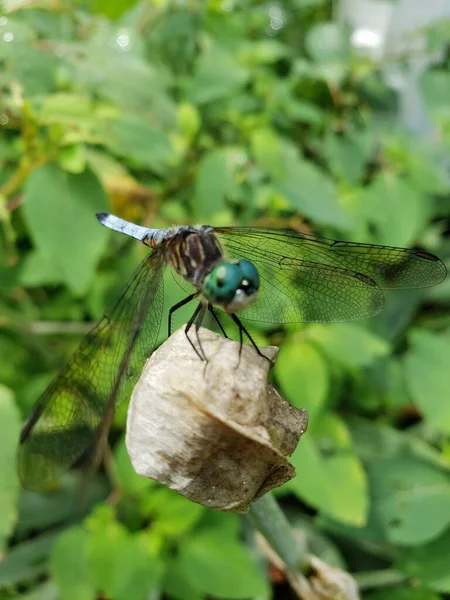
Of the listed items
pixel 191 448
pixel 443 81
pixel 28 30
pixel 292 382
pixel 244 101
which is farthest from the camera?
pixel 443 81

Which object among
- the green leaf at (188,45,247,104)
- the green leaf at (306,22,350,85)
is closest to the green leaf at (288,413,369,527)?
the green leaf at (188,45,247,104)

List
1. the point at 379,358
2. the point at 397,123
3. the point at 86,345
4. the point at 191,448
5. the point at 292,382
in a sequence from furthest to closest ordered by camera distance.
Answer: the point at 397,123 < the point at 379,358 < the point at 292,382 < the point at 86,345 < the point at 191,448

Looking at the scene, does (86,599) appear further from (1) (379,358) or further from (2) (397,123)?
(2) (397,123)

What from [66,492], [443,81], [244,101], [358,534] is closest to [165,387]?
[358,534]

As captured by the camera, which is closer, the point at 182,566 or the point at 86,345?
the point at 86,345

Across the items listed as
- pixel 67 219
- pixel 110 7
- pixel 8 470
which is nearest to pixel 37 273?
pixel 67 219

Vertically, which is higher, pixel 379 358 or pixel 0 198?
pixel 0 198

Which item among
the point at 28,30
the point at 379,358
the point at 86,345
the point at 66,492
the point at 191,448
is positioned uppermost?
the point at 28,30

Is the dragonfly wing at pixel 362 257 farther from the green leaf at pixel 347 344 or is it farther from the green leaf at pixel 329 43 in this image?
the green leaf at pixel 329 43
